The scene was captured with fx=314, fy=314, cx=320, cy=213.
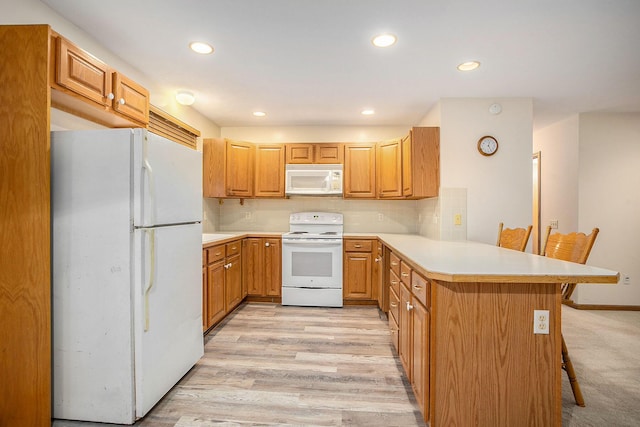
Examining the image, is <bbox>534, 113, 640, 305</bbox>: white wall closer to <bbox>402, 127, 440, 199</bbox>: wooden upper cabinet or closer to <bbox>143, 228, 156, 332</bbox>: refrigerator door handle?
<bbox>402, 127, 440, 199</bbox>: wooden upper cabinet

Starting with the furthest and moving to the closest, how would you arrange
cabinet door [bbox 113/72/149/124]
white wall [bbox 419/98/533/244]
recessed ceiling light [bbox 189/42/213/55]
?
1. white wall [bbox 419/98/533/244]
2. recessed ceiling light [bbox 189/42/213/55]
3. cabinet door [bbox 113/72/149/124]

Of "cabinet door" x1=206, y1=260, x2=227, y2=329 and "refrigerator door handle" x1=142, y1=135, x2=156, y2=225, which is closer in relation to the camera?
"refrigerator door handle" x1=142, y1=135, x2=156, y2=225

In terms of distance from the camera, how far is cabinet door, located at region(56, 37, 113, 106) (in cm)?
167

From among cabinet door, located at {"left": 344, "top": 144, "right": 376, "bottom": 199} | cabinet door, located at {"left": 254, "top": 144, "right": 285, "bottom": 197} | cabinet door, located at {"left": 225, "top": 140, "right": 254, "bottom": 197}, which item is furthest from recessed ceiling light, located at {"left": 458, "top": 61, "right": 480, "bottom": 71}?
cabinet door, located at {"left": 225, "top": 140, "right": 254, "bottom": 197}

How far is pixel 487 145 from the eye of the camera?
131 inches

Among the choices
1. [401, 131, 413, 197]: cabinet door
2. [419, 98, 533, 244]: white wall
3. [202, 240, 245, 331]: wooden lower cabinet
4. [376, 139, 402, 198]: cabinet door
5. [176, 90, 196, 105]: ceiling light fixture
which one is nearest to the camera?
[202, 240, 245, 331]: wooden lower cabinet

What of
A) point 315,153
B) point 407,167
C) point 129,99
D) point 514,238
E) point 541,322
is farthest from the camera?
point 315,153

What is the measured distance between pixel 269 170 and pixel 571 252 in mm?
3301

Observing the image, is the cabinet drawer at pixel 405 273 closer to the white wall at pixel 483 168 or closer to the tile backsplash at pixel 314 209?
the white wall at pixel 483 168

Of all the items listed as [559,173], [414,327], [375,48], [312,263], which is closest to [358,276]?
[312,263]

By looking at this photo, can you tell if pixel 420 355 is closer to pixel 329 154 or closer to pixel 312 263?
pixel 312 263

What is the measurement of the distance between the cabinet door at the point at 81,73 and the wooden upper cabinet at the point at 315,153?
2396 mm

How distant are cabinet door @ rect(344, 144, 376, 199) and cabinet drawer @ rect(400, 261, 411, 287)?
1.93 metres

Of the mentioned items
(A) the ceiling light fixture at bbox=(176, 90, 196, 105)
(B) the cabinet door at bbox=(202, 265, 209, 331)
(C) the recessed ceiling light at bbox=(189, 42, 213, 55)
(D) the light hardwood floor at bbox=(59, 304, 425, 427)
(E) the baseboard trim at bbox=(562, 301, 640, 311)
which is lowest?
A: (D) the light hardwood floor at bbox=(59, 304, 425, 427)
